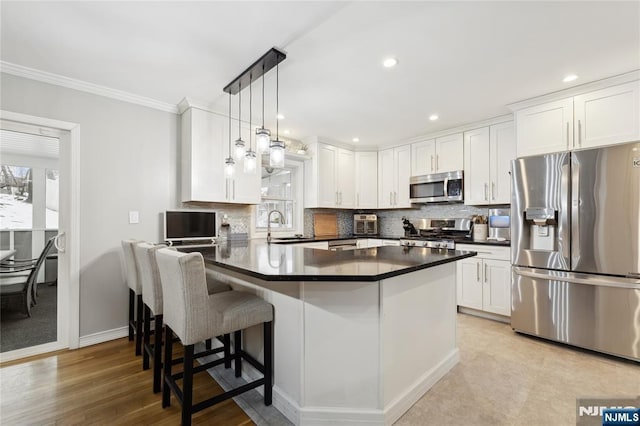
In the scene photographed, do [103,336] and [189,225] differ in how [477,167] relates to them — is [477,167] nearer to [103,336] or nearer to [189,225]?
[189,225]

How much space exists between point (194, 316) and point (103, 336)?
1991 millimetres

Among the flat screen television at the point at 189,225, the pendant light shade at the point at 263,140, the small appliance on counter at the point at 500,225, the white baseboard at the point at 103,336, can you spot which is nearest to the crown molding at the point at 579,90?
the small appliance on counter at the point at 500,225

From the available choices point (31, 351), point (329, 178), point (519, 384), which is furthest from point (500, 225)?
point (31, 351)

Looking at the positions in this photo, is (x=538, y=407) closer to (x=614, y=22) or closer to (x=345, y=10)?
(x=614, y=22)

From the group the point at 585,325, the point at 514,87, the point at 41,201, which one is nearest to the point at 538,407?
the point at 585,325

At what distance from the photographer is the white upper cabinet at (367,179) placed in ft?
15.9

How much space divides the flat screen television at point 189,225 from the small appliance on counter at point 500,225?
3487 mm

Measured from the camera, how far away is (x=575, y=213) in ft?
8.36

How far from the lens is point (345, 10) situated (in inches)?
68.1

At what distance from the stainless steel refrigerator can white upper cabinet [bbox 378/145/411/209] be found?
65.1 inches

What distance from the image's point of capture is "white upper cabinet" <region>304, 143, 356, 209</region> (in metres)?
4.38

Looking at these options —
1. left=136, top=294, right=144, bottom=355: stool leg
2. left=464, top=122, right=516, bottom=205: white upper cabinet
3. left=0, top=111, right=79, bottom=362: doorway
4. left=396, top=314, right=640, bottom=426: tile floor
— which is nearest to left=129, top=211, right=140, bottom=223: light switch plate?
left=0, top=111, right=79, bottom=362: doorway

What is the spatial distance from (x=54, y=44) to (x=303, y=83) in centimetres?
187

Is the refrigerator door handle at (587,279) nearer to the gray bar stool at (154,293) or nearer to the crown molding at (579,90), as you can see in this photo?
the crown molding at (579,90)
